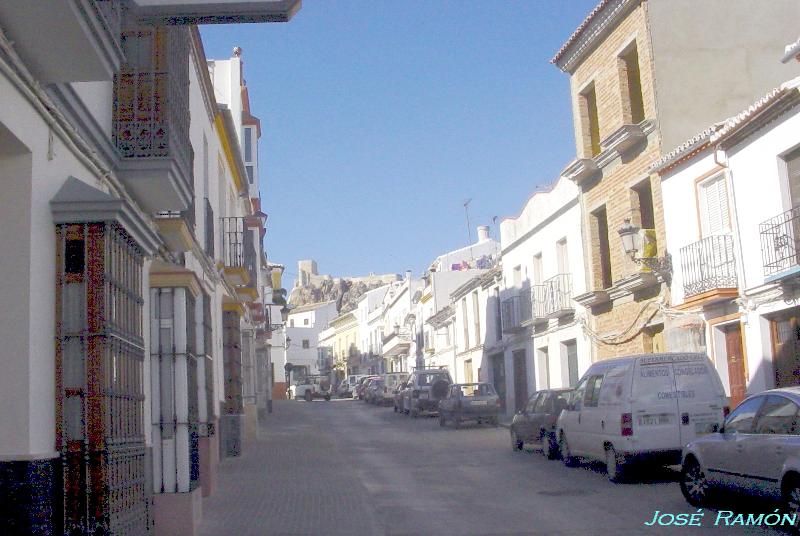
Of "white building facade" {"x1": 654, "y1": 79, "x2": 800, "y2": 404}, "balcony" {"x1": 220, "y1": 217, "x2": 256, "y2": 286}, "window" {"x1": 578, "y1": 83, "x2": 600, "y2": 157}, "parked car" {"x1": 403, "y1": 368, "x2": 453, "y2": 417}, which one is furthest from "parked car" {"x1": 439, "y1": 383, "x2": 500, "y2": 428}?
"white building facade" {"x1": 654, "y1": 79, "x2": 800, "y2": 404}

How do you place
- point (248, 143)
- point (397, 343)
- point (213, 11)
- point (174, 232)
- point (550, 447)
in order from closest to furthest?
point (213, 11) → point (174, 232) → point (550, 447) → point (248, 143) → point (397, 343)

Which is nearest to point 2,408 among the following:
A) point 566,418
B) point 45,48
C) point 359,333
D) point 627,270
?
point 45,48

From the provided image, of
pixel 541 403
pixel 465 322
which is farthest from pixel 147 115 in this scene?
pixel 465 322

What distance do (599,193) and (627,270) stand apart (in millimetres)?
2611

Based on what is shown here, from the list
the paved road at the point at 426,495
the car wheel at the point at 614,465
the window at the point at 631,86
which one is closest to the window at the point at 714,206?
the window at the point at 631,86

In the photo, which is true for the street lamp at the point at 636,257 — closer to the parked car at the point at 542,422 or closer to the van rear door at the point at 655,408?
Answer: the parked car at the point at 542,422

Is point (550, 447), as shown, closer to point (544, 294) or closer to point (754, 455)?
point (754, 455)

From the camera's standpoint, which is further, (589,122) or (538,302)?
(538,302)

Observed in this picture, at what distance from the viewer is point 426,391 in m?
34.7

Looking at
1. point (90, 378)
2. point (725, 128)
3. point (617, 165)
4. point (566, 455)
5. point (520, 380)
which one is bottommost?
point (566, 455)

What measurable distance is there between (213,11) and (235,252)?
1416cm

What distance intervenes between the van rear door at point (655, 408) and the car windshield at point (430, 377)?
21.9 m

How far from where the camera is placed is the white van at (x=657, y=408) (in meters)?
13.2

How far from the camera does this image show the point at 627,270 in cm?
2156
